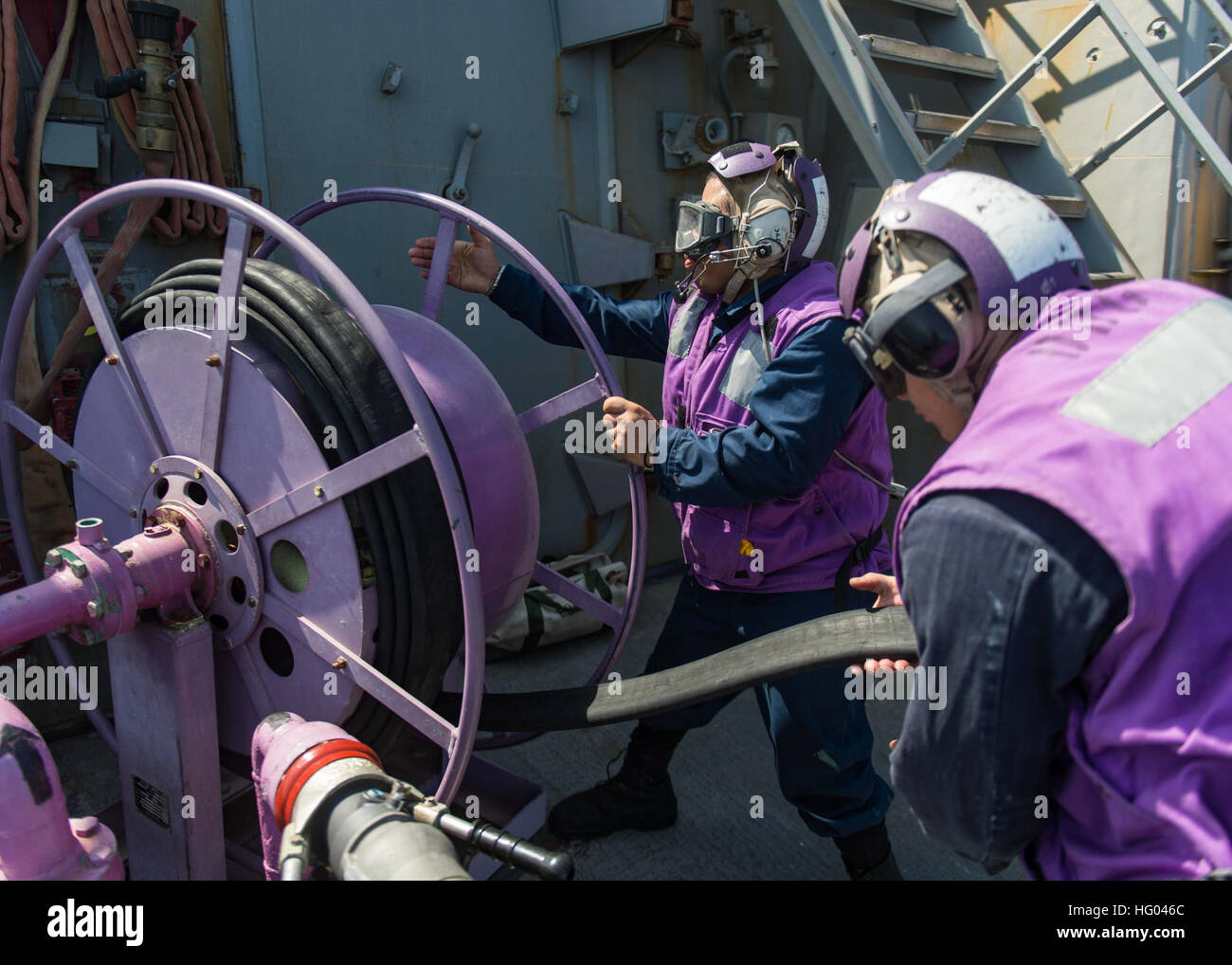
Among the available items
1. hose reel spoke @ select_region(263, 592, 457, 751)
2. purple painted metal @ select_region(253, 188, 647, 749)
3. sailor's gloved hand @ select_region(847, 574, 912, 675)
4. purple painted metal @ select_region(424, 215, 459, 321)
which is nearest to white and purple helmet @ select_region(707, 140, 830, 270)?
purple painted metal @ select_region(253, 188, 647, 749)

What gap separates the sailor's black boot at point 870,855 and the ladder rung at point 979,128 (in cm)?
243

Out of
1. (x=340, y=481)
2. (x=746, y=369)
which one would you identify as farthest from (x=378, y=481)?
(x=746, y=369)

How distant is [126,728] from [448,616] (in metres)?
0.81

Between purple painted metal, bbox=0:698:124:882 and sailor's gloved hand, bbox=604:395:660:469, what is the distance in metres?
1.30

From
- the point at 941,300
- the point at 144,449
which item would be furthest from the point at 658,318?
the point at 941,300

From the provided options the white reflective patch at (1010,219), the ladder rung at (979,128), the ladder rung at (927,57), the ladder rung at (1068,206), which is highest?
the ladder rung at (927,57)

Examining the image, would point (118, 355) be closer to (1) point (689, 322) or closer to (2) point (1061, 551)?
(1) point (689, 322)

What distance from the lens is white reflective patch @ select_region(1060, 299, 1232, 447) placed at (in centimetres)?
107

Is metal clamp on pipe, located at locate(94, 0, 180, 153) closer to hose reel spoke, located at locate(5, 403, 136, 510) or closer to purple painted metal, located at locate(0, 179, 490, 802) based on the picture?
purple painted metal, located at locate(0, 179, 490, 802)

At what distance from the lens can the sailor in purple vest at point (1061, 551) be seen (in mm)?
1038

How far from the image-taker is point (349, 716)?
208cm

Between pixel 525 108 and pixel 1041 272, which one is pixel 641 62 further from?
pixel 1041 272

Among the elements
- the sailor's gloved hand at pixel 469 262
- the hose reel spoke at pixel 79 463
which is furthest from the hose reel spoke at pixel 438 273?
the hose reel spoke at pixel 79 463

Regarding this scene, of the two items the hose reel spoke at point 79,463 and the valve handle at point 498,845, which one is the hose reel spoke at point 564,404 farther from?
the valve handle at point 498,845
